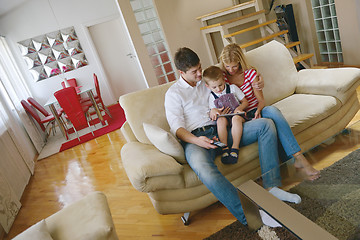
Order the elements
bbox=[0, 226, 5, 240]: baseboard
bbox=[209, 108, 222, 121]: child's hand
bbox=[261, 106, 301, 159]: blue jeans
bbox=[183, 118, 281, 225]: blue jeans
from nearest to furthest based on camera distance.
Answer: bbox=[183, 118, 281, 225]: blue jeans, bbox=[261, 106, 301, 159]: blue jeans, bbox=[209, 108, 222, 121]: child's hand, bbox=[0, 226, 5, 240]: baseboard

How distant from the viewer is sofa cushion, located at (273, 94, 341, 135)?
215cm

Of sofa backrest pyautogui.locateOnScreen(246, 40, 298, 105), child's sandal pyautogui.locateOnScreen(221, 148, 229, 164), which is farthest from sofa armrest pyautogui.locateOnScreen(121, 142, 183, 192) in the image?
sofa backrest pyautogui.locateOnScreen(246, 40, 298, 105)

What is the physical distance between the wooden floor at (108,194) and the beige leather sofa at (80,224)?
61cm

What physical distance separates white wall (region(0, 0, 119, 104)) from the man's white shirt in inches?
224

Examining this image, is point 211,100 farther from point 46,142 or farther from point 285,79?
point 46,142

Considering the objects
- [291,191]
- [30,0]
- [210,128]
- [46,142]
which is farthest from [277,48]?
[30,0]

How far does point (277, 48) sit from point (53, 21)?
602 cm

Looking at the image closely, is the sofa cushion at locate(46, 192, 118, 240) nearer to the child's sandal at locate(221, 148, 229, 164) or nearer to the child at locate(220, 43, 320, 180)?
the child's sandal at locate(221, 148, 229, 164)

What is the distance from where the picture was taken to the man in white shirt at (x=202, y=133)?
68.9 inches

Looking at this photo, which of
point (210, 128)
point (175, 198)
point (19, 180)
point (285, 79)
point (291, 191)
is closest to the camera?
point (291, 191)

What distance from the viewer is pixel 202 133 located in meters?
2.10

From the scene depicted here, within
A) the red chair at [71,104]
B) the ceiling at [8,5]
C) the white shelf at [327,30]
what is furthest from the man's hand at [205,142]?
the ceiling at [8,5]

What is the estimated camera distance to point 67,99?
4965 mm

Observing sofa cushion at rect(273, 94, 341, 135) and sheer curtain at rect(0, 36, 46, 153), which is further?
sheer curtain at rect(0, 36, 46, 153)
